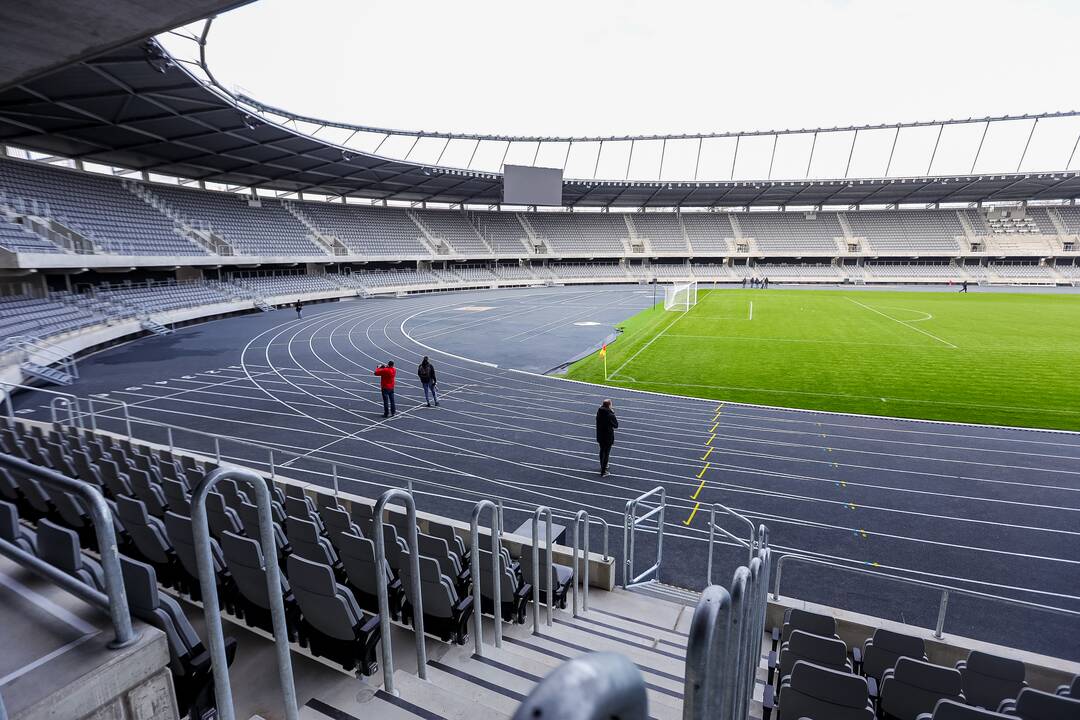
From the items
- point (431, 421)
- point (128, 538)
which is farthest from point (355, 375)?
point (128, 538)

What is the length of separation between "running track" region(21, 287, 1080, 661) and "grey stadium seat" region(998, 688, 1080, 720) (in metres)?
3.72

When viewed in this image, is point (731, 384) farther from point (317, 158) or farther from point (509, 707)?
point (317, 158)

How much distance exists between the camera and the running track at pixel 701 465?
8.22 metres

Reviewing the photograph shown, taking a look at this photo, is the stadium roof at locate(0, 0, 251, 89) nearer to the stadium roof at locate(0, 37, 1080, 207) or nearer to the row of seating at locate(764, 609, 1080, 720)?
the stadium roof at locate(0, 37, 1080, 207)

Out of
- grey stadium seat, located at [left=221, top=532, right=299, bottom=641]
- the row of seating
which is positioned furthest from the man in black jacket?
grey stadium seat, located at [left=221, top=532, right=299, bottom=641]

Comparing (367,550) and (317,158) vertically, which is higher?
(317,158)

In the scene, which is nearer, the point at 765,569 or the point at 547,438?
the point at 765,569

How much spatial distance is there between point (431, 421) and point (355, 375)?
7.21 metres

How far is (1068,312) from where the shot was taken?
130 ft

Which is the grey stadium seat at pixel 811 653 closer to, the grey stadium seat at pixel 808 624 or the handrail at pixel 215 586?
the grey stadium seat at pixel 808 624

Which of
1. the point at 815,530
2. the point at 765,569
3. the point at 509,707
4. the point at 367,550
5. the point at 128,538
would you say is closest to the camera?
the point at 509,707

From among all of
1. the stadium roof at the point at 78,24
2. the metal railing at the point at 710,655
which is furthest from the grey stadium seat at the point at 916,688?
the stadium roof at the point at 78,24

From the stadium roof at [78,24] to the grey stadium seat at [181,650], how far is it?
16.0ft

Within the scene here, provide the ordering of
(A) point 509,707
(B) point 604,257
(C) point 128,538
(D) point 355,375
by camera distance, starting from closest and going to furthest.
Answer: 1. (A) point 509,707
2. (C) point 128,538
3. (D) point 355,375
4. (B) point 604,257
